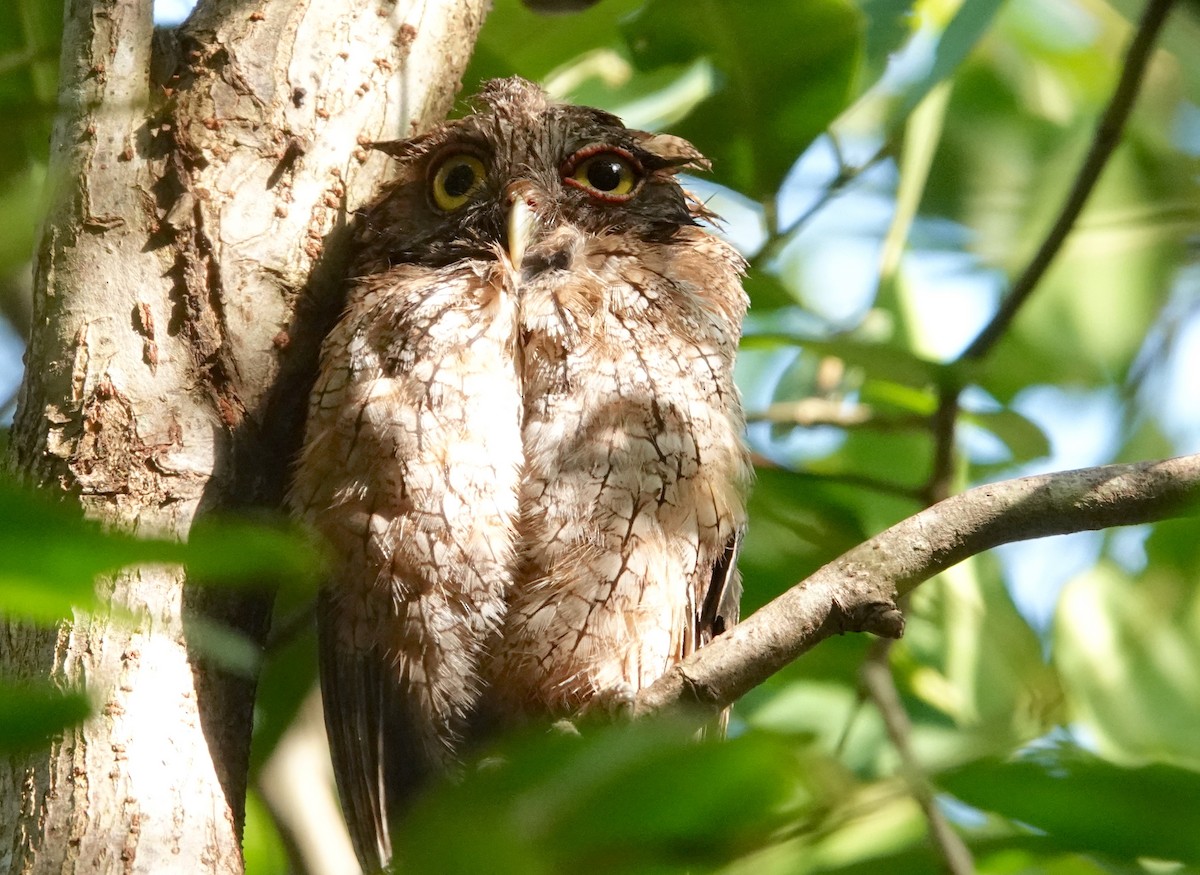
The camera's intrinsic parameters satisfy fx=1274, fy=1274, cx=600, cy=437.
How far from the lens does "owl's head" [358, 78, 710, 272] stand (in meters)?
2.52

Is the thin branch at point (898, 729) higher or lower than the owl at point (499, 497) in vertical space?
lower

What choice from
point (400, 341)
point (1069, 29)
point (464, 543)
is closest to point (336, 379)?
point (400, 341)

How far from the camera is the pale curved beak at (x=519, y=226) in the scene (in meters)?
2.44

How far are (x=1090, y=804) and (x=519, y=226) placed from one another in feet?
6.46

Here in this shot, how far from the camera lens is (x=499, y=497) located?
2.20 metres

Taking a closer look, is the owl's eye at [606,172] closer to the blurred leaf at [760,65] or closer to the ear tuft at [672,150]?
the ear tuft at [672,150]

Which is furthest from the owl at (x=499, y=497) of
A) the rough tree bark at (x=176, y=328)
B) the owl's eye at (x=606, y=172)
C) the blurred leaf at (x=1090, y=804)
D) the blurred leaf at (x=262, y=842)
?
the blurred leaf at (x=1090, y=804)

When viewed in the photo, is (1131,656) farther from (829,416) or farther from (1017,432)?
(829,416)

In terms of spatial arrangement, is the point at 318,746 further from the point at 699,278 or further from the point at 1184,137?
the point at 1184,137

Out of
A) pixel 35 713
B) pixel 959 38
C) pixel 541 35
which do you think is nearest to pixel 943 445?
pixel 959 38

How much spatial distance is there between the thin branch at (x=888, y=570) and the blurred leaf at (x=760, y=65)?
1304 millimetres

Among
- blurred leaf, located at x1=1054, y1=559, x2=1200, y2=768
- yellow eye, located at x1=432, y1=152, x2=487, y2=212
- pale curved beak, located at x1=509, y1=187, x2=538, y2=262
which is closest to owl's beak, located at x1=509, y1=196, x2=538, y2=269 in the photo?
pale curved beak, located at x1=509, y1=187, x2=538, y2=262

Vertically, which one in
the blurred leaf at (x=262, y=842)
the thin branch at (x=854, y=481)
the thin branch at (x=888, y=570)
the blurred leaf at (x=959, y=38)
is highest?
the blurred leaf at (x=959, y=38)

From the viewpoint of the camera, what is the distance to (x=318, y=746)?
309cm
